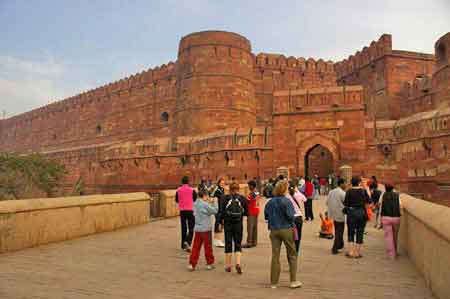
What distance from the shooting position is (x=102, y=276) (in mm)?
4133

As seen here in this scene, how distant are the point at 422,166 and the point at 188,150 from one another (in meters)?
10.8

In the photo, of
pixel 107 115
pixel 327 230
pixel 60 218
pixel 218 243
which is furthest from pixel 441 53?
pixel 107 115

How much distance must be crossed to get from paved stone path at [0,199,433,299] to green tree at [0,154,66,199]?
46.0ft

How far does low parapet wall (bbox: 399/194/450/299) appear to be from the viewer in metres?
2.96

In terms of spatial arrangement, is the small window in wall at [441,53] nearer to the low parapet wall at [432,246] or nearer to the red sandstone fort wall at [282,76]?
the red sandstone fort wall at [282,76]

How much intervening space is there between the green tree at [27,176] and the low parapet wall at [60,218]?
11852 millimetres

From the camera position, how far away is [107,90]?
35.0m

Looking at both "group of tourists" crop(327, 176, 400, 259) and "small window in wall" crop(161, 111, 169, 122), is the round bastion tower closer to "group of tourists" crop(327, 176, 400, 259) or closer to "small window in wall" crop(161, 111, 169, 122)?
"small window in wall" crop(161, 111, 169, 122)

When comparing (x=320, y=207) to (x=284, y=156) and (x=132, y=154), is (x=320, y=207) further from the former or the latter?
(x=132, y=154)

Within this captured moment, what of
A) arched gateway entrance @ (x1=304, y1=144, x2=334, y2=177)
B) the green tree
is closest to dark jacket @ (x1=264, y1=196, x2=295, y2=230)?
the green tree

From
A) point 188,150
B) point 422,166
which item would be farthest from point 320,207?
point 188,150

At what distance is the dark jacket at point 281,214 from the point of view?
398cm

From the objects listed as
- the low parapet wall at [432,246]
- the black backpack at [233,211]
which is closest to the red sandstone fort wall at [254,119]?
the low parapet wall at [432,246]

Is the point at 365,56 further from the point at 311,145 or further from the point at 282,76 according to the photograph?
the point at 311,145
